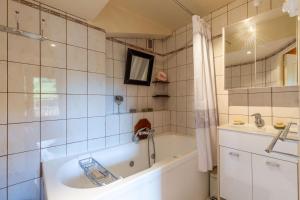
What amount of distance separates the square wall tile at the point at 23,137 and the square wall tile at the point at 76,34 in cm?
84

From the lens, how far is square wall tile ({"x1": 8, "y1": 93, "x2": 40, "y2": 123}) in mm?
1266

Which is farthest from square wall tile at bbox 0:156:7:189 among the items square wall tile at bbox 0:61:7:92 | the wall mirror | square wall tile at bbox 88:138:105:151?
the wall mirror

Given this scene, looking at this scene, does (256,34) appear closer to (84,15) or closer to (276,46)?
(276,46)

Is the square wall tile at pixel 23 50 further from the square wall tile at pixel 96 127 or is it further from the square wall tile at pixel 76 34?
the square wall tile at pixel 96 127

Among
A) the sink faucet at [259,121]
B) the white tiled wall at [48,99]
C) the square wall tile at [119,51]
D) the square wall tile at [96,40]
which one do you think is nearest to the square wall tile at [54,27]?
the white tiled wall at [48,99]

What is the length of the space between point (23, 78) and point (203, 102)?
1619 mm

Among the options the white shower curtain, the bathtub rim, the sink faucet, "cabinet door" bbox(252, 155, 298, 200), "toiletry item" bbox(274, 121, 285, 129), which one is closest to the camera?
the bathtub rim

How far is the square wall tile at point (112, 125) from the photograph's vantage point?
1.90m

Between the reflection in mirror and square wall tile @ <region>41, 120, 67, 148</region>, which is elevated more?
the reflection in mirror

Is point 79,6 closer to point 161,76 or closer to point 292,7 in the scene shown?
point 161,76

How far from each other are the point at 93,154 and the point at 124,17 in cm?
160

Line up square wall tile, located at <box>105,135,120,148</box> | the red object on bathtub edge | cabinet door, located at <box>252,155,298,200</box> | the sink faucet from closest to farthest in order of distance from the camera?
cabinet door, located at <box>252,155,298,200</box>, the sink faucet, square wall tile, located at <box>105,135,120,148</box>, the red object on bathtub edge

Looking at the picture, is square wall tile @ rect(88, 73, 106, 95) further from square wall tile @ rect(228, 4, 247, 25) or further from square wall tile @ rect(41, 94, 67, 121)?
square wall tile @ rect(228, 4, 247, 25)

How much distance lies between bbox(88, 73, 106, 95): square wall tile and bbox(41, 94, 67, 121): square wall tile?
29 centimetres
